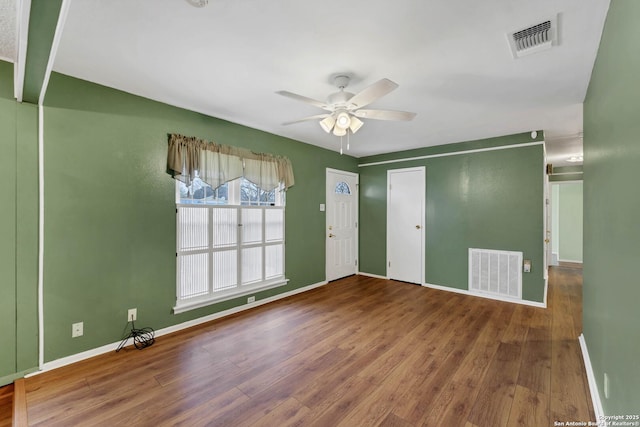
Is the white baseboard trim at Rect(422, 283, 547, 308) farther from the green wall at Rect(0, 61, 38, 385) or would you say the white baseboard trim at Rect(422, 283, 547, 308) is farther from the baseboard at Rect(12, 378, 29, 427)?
the green wall at Rect(0, 61, 38, 385)

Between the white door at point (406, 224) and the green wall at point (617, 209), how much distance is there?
9.24ft

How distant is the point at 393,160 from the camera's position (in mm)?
5309

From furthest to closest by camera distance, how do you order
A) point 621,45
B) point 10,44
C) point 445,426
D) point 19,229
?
point 19,229
point 10,44
point 445,426
point 621,45

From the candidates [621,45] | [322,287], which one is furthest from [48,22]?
[322,287]

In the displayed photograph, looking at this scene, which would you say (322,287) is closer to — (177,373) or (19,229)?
(177,373)

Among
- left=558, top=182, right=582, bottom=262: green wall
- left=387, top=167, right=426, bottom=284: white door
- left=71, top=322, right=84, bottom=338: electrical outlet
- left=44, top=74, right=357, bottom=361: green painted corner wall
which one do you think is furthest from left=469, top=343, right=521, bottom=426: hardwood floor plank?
left=558, top=182, right=582, bottom=262: green wall

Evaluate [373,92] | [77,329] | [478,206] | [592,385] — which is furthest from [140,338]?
[478,206]

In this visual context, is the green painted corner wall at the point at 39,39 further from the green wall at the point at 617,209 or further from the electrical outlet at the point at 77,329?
the green wall at the point at 617,209

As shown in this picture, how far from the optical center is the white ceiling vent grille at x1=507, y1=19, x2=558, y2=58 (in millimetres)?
1707

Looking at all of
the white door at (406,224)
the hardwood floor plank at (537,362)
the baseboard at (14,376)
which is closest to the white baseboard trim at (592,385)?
the hardwood floor plank at (537,362)

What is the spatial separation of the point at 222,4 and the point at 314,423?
2.59 meters

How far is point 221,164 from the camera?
3367 millimetres

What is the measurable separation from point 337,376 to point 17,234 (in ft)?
9.22

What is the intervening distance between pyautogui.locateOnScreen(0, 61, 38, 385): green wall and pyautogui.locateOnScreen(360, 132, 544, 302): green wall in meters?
4.85
